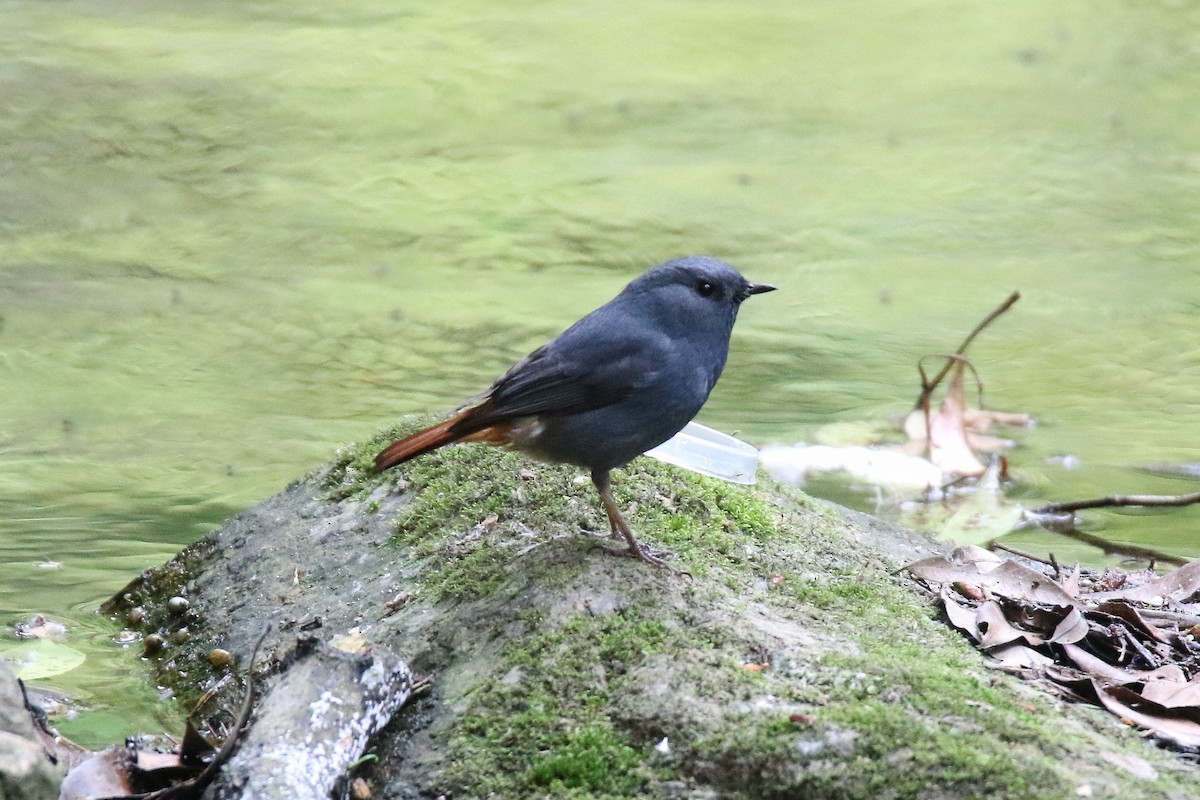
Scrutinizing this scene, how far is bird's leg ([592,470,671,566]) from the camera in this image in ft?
10.7

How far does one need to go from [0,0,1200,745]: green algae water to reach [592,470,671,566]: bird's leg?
1170 millimetres

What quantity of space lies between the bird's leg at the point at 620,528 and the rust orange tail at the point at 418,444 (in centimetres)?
34

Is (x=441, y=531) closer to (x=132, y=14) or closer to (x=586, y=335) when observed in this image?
(x=586, y=335)

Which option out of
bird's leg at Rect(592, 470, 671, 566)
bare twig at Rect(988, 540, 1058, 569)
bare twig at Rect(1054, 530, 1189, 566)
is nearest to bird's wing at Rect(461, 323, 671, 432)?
bird's leg at Rect(592, 470, 671, 566)

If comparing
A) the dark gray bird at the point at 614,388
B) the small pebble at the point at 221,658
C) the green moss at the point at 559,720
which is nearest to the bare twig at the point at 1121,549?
the dark gray bird at the point at 614,388

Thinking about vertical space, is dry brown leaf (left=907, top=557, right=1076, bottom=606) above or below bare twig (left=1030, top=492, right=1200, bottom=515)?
above

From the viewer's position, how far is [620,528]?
10.7 ft

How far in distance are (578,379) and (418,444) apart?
1.26 feet

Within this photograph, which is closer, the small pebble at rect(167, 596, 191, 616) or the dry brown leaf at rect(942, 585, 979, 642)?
the dry brown leaf at rect(942, 585, 979, 642)

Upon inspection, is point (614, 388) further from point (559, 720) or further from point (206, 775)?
point (206, 775)

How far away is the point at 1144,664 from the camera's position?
3178 millimetres

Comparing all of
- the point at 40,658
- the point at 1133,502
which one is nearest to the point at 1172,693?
the point at 1133,502

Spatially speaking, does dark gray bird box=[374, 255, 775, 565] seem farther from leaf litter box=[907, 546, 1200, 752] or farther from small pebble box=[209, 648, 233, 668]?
leaf litter box=[907, 546, 1200, 752]

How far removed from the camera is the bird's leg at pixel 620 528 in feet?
10.7
